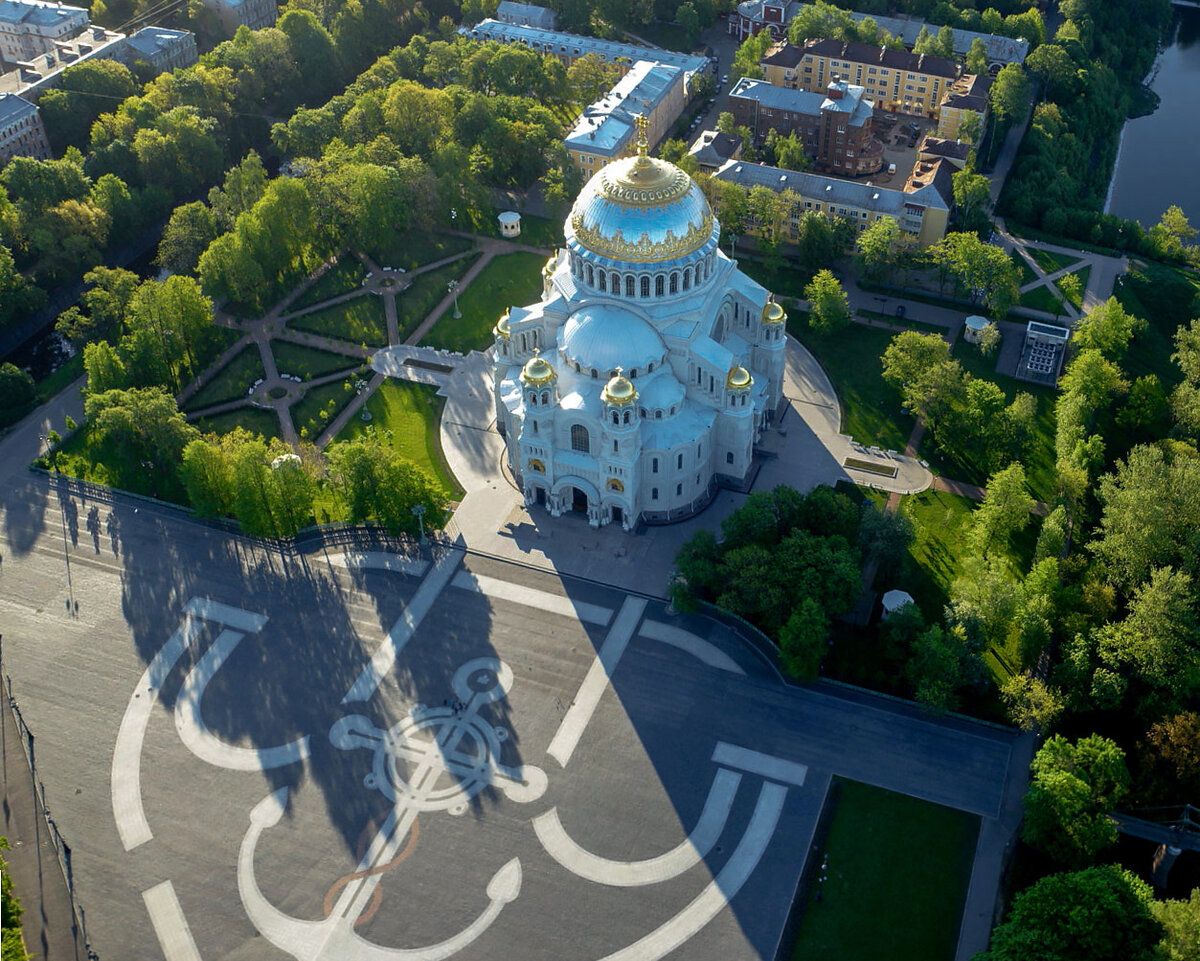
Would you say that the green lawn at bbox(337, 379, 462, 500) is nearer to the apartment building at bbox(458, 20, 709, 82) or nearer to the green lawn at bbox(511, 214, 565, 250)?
the green lawn at bbox(511, 214, 565, 250)

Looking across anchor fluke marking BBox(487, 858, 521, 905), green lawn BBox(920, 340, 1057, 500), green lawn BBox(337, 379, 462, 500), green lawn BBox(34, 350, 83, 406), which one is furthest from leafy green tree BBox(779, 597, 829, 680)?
green lawn BBox(34, 350, 83, 406)

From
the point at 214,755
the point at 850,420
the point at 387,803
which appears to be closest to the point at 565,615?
the point at 387,803

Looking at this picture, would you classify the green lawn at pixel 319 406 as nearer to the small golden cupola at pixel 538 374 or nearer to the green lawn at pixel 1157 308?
the small golden cupola at pixel 538 374

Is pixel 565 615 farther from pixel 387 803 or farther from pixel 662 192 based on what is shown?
pixel 662 192

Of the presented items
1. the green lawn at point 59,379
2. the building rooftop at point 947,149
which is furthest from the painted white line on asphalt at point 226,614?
the building rooftop at point 947,149

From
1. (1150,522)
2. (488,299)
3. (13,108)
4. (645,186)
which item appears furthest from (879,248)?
(13,108)

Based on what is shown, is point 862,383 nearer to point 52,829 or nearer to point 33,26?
point 52,829

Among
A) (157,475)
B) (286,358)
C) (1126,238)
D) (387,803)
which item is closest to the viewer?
(387,803)
